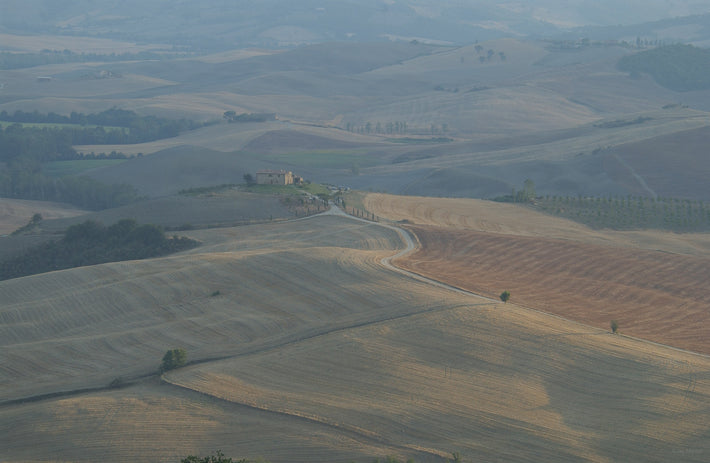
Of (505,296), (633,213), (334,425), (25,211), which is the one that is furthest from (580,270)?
(25,211)

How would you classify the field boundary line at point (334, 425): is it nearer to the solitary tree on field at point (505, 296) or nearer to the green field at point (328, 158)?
the solitary tree on field at point (505, 296)

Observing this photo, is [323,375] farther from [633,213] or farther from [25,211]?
[25,211]

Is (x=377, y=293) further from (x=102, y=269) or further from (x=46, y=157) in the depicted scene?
(x=46, y=157)

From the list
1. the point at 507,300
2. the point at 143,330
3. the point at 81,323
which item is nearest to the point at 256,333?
the point at 143,330

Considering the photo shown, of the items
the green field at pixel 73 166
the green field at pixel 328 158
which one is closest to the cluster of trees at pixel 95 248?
the green field at pixel 328 158

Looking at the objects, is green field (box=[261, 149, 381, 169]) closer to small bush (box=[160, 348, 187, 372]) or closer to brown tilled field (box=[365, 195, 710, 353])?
brown tilled field (box=[365, 195, 710, 353])
